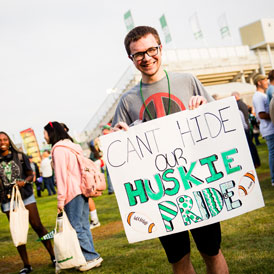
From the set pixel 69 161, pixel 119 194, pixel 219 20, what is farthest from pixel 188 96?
pixel 219 20

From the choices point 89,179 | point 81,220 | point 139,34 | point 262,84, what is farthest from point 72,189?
point 262,84

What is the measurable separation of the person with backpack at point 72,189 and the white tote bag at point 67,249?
29 cm

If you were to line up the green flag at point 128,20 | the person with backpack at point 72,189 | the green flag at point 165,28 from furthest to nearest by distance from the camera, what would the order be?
the green flag at point 165,28 → the green flag at point 128,20 → the person with backpack at point 72,189

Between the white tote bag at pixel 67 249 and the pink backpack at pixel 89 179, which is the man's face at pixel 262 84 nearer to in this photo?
the pink backpack at pixel 89 179

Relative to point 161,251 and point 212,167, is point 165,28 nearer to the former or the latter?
point 161,251

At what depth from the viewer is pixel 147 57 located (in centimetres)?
240

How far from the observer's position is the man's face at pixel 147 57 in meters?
2.40

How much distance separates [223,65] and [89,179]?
43737 mm

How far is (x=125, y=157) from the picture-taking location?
8.17 ft

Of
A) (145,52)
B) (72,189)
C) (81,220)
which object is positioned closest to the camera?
A: (145,52)

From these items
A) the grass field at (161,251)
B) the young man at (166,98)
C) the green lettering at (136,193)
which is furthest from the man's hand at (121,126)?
the grass field at (161,251)

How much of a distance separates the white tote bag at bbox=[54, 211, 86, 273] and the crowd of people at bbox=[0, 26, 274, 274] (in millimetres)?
293

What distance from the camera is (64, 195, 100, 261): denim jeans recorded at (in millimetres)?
4562

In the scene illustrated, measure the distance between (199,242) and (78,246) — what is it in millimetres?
2185
